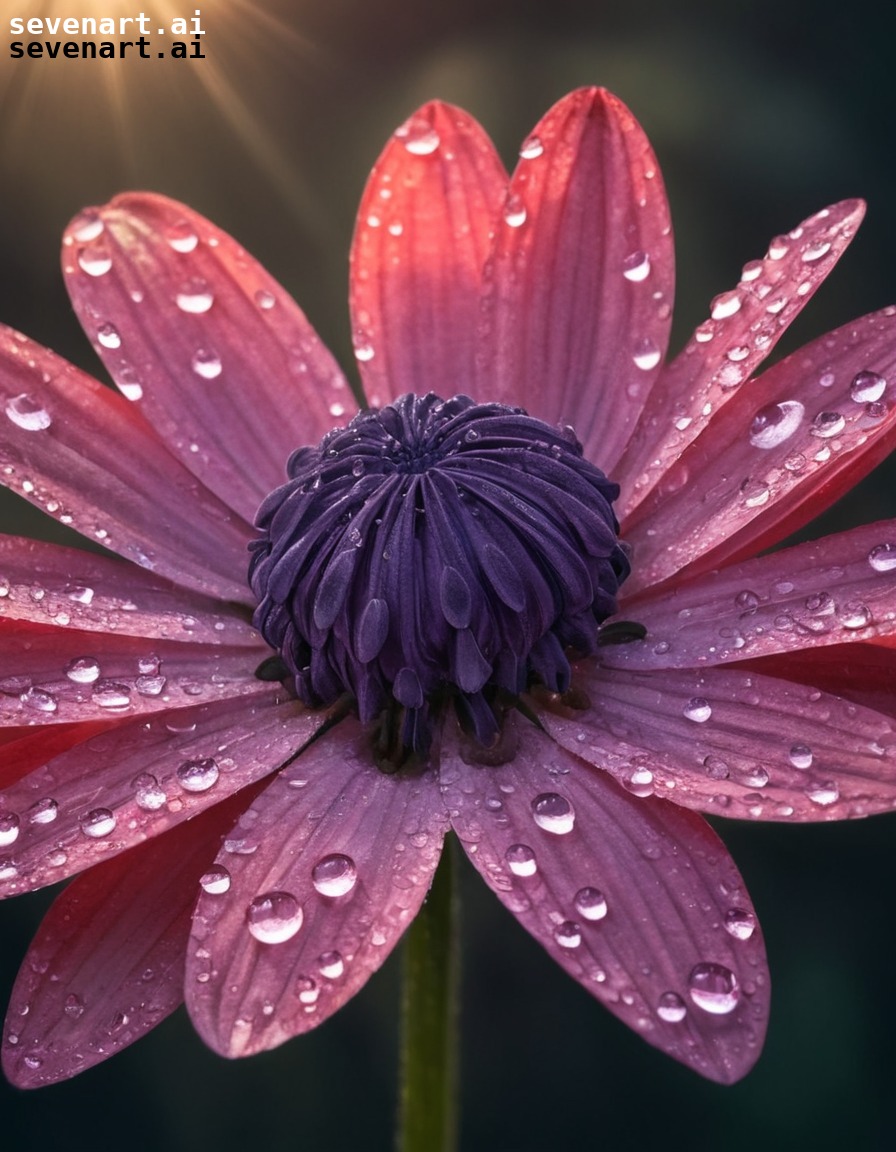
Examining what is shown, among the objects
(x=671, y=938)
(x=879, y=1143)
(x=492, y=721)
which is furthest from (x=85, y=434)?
(x=879, y=1143)

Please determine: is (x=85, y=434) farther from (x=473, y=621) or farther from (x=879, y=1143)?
(x=879, y=1143)

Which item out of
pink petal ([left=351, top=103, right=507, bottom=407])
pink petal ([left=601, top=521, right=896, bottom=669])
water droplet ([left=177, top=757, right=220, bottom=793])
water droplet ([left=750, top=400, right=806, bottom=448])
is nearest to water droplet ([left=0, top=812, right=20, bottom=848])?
water droplet ([left=177, top=757, right=220, bottom=793])

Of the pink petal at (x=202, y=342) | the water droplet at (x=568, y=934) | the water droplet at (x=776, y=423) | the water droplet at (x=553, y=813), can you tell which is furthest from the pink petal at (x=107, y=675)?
the water droplet at (x=776, y=423)

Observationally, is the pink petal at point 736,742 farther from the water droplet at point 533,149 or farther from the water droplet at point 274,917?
the water droplet at point 533,149

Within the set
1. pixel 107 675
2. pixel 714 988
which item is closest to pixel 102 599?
pixel 107 675

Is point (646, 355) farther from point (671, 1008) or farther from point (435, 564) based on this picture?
point (671, 1008)

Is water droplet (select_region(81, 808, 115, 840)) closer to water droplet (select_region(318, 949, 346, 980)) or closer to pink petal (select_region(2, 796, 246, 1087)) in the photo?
pink petal (select_region(2, 796, 246, 1087))
